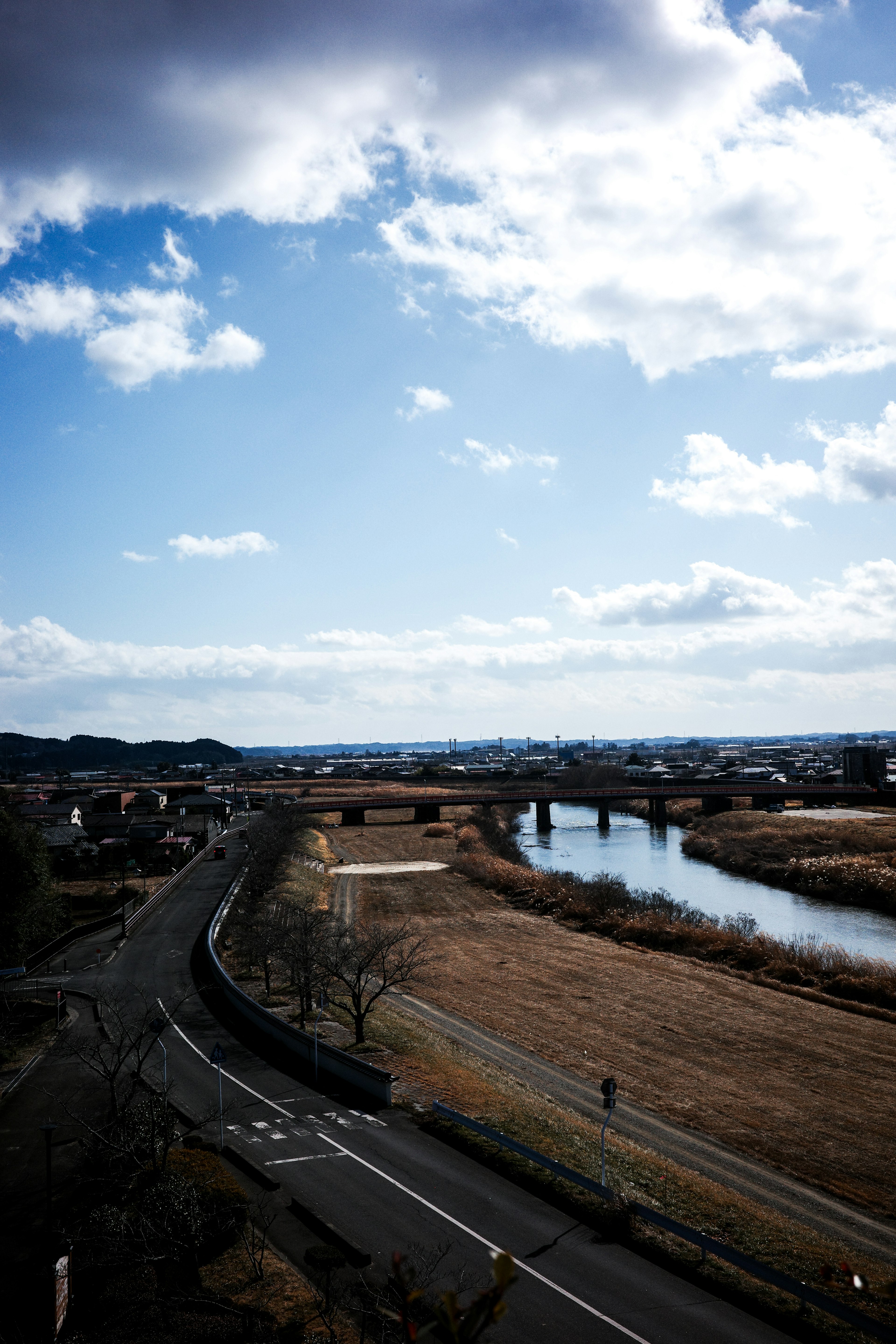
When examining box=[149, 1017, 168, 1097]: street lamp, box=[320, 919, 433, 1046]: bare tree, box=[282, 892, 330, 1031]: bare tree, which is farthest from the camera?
box=[282, 892, 330, 1031]: bare tree

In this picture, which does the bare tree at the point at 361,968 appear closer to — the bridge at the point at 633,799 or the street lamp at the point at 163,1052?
the street lamp at the point at 163,1052

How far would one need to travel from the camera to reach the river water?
174 ft

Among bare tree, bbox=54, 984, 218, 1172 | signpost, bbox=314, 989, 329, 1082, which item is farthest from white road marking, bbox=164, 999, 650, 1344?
bare tree, bbox=54, 984, 218, 1172

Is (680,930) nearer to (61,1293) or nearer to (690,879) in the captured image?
(690,879)

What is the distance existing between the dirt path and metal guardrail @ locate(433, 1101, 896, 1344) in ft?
23.1

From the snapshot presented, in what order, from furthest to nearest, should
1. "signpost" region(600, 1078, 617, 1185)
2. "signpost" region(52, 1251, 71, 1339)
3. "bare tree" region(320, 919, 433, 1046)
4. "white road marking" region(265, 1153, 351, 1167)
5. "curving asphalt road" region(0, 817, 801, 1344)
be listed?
"bare tree" region(320, 919, 433, 1046) → "white road marking" region(265, 1153, 351, 1167) → "signpost" region(600, 1078, 617, 1185) → "curving asphalt road" region(0, 817, 801, 1344) → "signpost" region(52, 1251, 71, 1339)

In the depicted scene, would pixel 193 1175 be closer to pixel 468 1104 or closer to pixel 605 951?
pixel 468 1104

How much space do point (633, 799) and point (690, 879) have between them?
45643mm

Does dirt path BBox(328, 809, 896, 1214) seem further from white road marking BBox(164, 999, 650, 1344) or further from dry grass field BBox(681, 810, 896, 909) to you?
dry grass field BBox(681, 810, 896, 909)

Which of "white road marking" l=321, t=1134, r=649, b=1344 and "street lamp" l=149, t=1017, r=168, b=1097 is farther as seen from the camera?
"street lamp" l=149, t=1017, r=168, b=1097

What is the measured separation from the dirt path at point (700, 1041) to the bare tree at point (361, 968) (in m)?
2.52

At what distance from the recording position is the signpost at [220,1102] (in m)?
19.6

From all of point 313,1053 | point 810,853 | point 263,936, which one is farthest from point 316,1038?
point 810,853

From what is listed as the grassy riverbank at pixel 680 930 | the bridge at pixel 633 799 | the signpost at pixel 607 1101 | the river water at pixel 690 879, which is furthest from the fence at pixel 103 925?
the bridge at pixel 633 799
